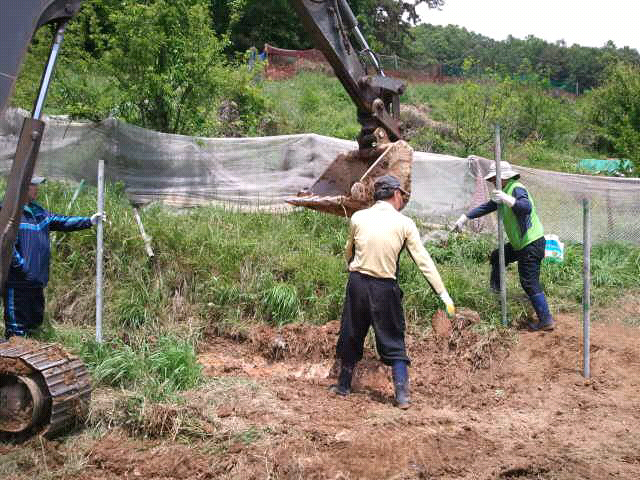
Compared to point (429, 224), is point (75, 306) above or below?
below

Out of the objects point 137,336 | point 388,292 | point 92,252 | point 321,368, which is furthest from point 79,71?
point 388,292

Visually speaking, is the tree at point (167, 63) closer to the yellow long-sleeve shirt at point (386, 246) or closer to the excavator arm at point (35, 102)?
the yellow long-sleeve shirt at point (386, 246)

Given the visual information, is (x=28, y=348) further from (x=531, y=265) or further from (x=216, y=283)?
(x=531, y=265)

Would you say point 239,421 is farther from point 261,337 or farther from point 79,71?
point 79,71

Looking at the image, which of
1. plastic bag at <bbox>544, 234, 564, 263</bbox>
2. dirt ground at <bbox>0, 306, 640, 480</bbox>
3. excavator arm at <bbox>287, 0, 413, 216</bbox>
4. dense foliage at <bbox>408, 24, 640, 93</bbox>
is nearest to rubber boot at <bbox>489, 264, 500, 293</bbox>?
dirt ground at <bbox>0, 306, 640, 480</bbox>

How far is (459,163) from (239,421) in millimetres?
6201

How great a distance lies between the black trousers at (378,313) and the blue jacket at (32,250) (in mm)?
2738

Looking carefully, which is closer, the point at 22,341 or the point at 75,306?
the point at 22,341

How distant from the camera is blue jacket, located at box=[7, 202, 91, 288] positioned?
19.4 ft

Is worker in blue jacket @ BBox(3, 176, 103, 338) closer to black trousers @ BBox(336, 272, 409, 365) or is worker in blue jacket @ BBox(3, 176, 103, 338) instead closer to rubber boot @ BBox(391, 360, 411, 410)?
black trousers @ BBox(336, 272, 409, 365)

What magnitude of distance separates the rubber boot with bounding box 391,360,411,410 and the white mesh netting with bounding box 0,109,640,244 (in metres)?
4.55

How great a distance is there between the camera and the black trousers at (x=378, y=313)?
5422 millimetres

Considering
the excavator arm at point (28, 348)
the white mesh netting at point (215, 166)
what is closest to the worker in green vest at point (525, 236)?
→ the white mesh netting at point (215, 166)

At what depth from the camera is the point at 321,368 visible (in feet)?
22.0
